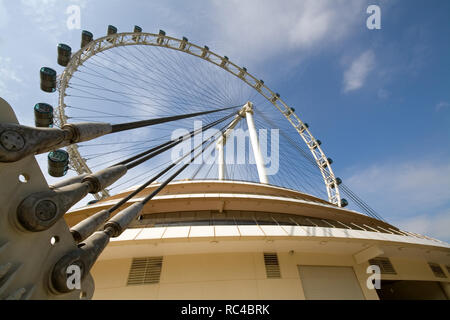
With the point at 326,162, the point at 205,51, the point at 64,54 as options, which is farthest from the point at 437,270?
the point at 205,51

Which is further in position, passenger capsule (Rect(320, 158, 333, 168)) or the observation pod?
passenger capsule (Rect(320, 158, 333, 168))

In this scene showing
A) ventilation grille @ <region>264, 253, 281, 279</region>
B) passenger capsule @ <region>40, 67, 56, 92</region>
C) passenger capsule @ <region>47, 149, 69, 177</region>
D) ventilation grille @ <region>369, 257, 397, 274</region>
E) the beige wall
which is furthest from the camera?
passenger capsule @ <region>40, 67, 56, 92</region>

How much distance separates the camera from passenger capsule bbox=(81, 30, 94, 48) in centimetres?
1820

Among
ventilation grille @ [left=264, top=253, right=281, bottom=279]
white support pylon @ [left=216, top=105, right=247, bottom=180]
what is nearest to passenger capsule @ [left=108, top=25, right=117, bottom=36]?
white support pylon @ [left=216, top=105, right=247, bottom=180]

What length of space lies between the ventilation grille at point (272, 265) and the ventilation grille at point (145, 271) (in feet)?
14.0

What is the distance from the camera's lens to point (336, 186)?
91.6 ft

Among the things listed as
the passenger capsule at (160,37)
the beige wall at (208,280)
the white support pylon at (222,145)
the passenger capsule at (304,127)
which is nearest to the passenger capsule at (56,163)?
the beige wall at (208,280)

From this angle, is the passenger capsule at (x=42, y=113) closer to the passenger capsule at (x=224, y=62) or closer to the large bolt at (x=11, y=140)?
the large bolt at (x=11, y=140)

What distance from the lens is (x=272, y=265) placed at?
755cm

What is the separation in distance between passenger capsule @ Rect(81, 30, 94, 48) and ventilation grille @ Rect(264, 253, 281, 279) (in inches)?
972

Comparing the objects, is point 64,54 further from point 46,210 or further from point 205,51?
point 46,210

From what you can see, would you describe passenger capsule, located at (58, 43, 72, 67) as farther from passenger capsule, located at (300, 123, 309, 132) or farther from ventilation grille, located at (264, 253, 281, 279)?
passenger capsule, located at (300, 123, 309, 132)
